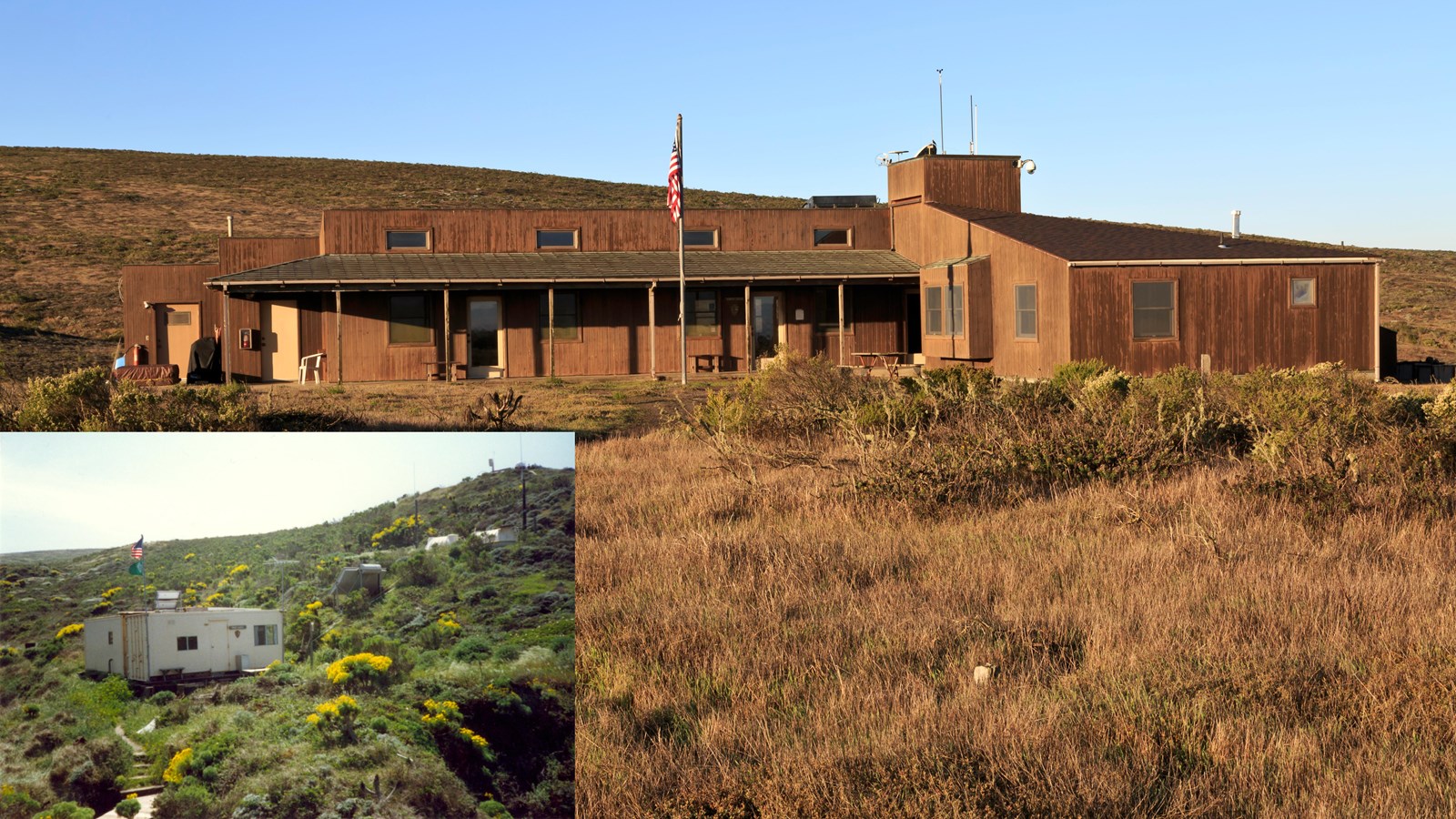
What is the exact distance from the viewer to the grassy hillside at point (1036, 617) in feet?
17.0

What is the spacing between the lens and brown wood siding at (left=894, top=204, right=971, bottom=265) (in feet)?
95.2

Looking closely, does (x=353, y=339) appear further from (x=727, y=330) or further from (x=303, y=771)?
(x=303, y=771)

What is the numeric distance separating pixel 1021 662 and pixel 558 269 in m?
24.5

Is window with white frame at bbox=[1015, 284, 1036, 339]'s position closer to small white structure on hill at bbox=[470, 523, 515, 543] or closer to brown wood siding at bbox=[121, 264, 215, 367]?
brown wood siding at bbox=[121, 264, 215, 367]

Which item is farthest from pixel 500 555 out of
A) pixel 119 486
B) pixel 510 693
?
pixel 119 486

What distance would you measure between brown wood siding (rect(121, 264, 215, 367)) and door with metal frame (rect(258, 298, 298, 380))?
129 centimetres

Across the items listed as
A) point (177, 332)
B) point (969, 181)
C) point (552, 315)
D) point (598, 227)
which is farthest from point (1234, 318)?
point (177, 332)

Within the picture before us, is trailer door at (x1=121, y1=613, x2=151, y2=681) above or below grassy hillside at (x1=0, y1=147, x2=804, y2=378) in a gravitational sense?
below

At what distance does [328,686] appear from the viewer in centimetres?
364

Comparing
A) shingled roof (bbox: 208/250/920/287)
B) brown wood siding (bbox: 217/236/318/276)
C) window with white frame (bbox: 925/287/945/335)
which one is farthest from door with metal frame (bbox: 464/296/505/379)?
window with white frame (bbox: 925/287/945/335)

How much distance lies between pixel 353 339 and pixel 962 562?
23666 mm

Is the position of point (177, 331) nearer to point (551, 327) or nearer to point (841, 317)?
point (551, 327)

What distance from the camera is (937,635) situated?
7.08 metres

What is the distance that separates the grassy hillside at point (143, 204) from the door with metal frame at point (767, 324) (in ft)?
67.2
